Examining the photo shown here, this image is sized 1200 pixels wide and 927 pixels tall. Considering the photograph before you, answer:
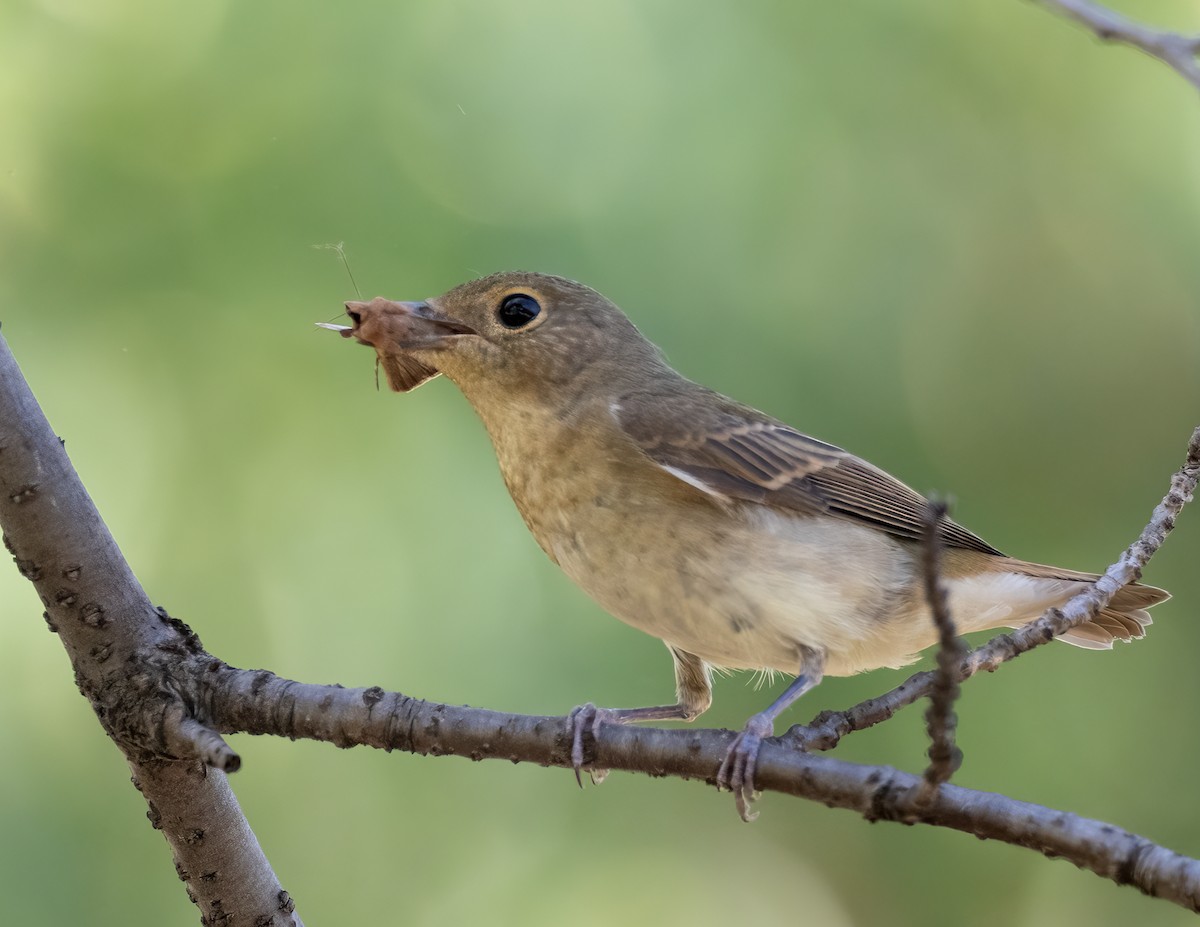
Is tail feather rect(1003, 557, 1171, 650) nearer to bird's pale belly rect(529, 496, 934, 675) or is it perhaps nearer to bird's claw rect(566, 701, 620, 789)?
bird's pale belly rect(529, 496, 934, 675)

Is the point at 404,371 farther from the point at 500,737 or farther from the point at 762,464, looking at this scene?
the point at 500,737

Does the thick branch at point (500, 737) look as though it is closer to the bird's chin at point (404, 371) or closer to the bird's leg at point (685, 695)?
the bird's leg at point (685, 695)

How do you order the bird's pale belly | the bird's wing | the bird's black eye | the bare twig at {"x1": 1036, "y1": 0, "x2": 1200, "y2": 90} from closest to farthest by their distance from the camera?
the bare twig at {"x1": 1036, "y1": 0, "x2": 1200, "y2": 90}, the bird's pale belly, the bird's wing, the bird's black eye

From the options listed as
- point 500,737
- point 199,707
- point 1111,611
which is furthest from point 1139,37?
point 1111,611

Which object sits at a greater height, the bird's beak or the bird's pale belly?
the bird's beak

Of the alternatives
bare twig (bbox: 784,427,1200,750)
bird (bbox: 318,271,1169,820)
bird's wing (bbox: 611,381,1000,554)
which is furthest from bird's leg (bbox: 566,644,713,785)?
bare twig (bbox: 784,427,1200,750)

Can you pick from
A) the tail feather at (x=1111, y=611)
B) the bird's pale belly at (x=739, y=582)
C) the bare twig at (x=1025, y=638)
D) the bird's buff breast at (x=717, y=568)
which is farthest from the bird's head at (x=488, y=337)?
the bare twig at (x=1025, y=638)
